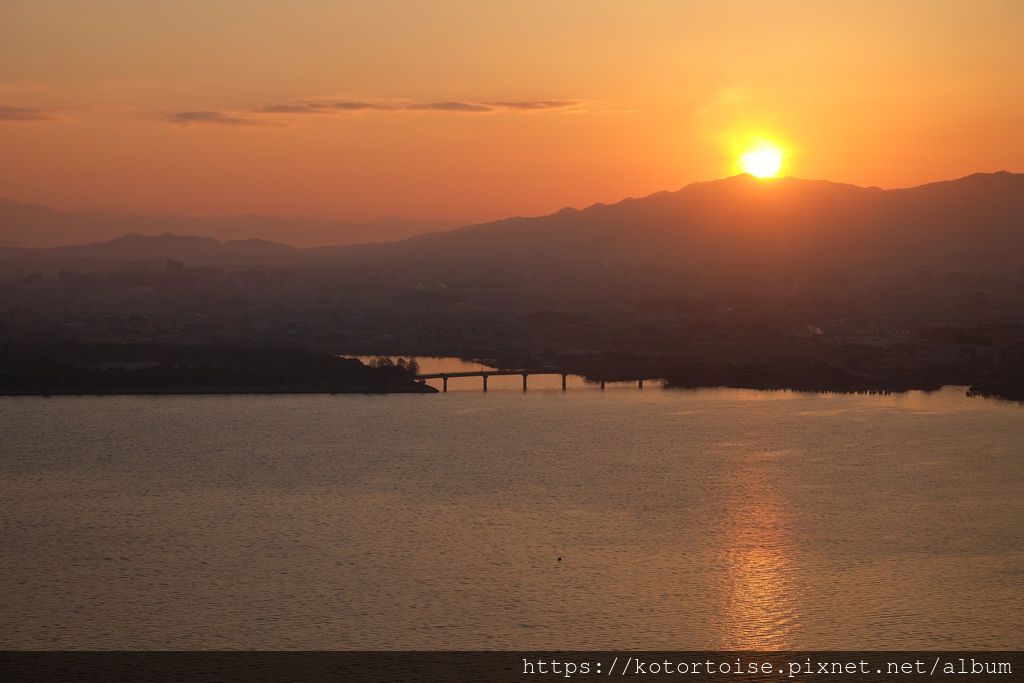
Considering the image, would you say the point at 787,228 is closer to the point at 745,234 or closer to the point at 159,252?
the point at 745,234

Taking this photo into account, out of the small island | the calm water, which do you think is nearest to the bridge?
the small island

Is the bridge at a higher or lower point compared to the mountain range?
lower

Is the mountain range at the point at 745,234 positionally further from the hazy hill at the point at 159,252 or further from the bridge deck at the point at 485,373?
the bridge deck at the point at 485,373

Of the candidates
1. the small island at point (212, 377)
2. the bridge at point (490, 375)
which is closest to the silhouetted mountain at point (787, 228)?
the bridge at point (490, 375)

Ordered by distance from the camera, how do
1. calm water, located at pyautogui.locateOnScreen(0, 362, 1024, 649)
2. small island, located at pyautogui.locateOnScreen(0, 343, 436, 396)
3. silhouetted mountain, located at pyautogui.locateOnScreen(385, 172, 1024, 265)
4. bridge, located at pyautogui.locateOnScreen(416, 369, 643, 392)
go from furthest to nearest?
silhouetted mountain, located at pyautogui.locateOnScreen(385, 172, 1024, 265)
bridge, located at pyautogui.locateOnScreen(416, 369, 643, 392)
small island, located at pyautogui.locateOnScreen(0, 343, 436, 396)
calm water, located at pyautogui.locateOnScreen(0, 362, 1024, 649)

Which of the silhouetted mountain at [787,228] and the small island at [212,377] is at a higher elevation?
the silhouetted mountain at [787,228]

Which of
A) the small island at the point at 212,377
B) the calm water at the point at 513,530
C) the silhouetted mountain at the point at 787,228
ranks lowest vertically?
the calm water at the point at 513,530

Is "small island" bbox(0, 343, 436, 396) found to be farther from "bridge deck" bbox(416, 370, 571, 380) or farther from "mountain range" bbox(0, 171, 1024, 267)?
"mountain range" bbox(0, 171, 1024, 267)
